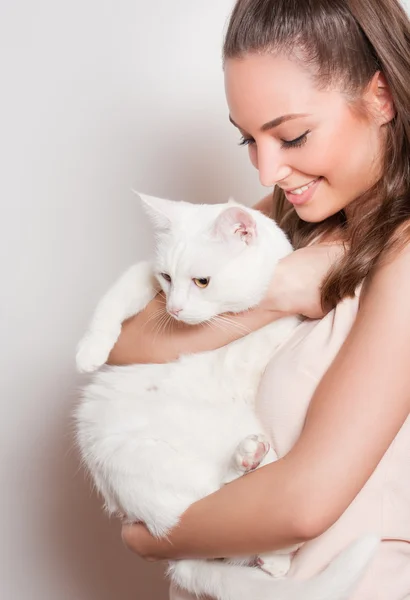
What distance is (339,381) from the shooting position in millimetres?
1361

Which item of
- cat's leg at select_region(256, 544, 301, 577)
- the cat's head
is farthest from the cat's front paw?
cat's leg at select_region(256, 544, 301, 577)

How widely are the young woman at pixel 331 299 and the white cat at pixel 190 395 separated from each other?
52 mm

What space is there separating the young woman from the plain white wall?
0.84 meters

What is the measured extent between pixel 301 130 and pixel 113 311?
577 millimetres

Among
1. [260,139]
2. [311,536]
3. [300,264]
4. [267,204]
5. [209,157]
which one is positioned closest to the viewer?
[311,536]

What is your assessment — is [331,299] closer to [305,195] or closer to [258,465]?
[305,195]

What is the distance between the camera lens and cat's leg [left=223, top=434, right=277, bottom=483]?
4.69 ft

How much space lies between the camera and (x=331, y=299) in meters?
1.50

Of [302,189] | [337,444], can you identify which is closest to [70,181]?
[302,189]

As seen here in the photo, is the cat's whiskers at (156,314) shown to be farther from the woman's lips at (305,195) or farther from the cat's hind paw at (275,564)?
the cat's hind paw at (275,564)

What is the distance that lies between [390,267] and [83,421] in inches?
29.1

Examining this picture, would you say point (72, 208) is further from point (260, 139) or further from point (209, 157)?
point (260, 139)

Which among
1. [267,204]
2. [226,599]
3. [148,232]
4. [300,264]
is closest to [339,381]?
[300,264]

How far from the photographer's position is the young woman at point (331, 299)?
1333 mm
